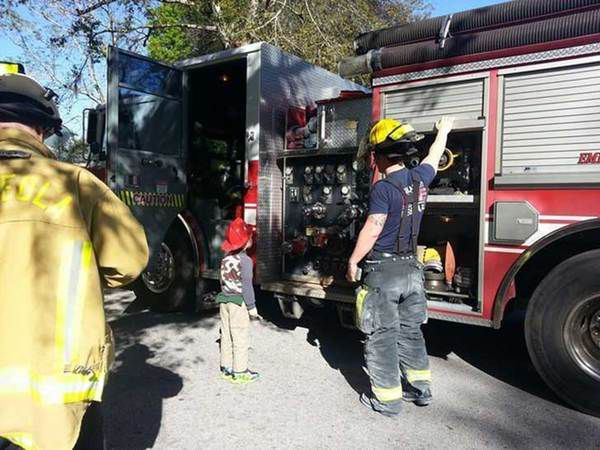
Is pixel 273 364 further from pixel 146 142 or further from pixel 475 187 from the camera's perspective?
pixel 146 142

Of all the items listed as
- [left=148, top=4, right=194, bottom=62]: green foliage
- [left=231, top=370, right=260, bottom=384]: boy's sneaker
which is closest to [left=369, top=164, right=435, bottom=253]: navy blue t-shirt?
[left=231, top=370, right=260, bottom=384]: boy's sneaker

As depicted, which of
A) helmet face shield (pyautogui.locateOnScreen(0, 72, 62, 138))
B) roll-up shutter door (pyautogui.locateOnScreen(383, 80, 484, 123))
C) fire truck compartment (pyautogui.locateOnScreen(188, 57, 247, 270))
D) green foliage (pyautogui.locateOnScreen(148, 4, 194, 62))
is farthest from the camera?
green foliage (pyautogui.locateOnScreen(148, 4, 194, 62))

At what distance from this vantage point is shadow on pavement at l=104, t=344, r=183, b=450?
3.27m

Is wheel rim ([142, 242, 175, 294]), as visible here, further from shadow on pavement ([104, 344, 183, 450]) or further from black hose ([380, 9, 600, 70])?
black hose ([380, 9, 600, 70])

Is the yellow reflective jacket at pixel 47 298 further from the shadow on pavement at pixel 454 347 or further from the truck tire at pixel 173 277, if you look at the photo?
the truck tire at pixel 173 277

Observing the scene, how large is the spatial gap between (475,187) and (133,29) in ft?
39.8

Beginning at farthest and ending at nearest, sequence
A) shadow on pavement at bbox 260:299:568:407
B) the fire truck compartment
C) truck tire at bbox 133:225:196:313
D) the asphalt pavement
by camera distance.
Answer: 1. the fire truck compartment
2. truck tire at bbox 133:225:196:313
3. shadow on pavement at bbox 260:299:568:407
4. the asphalt pavement

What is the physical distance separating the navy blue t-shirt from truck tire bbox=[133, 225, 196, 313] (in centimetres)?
304

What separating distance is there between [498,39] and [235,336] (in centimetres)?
294

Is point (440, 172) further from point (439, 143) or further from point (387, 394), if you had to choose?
point (387, 394)

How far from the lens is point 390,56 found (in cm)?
435

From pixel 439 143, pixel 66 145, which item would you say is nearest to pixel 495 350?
pixel 439 143

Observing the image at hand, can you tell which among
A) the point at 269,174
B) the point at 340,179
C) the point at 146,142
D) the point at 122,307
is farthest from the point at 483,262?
the point at 122,307

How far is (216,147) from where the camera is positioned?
7.04 meters
